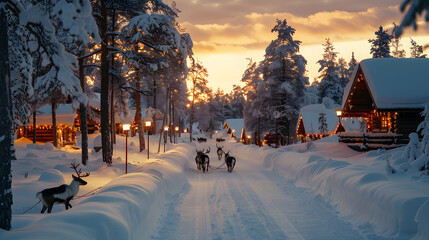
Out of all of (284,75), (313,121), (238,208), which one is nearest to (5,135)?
(238,208)

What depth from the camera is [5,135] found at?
19.1 feet

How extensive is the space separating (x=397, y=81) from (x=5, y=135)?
839 inches

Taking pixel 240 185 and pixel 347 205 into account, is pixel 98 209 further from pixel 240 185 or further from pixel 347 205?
pixel 240 185

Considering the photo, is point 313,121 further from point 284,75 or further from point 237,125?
point 237,125

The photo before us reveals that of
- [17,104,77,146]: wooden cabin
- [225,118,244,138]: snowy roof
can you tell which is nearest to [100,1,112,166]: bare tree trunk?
[17,104,77,146]: wooden cabin

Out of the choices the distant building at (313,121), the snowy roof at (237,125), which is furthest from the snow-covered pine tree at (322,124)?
the snowy roof at (237,125)

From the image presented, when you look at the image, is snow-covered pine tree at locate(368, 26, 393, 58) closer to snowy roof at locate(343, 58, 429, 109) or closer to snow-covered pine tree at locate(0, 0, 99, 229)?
snowy roof at locate(343, 58, 429, 109)

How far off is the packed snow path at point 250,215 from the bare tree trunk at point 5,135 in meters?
3.33

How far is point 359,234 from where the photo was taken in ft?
25.6

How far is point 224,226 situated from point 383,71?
17780 millimetres

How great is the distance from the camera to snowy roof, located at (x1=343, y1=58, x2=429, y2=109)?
19.8 metres

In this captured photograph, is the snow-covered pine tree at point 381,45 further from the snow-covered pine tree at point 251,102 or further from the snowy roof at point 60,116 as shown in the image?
the snowy roof at point 60,116

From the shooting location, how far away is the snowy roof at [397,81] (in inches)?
778

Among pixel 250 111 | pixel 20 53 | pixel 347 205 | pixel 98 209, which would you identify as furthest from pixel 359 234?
pixel 250 111
